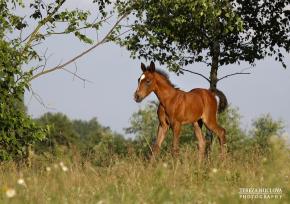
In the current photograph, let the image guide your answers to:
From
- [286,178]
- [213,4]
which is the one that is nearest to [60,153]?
[286,178]

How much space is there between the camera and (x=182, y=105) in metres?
17.5

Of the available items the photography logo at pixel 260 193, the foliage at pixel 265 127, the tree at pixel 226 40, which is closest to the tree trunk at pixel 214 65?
the tree at pixel 226 40

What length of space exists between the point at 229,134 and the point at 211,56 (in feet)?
90.6

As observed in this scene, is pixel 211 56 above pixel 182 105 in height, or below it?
above

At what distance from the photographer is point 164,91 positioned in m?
17.2

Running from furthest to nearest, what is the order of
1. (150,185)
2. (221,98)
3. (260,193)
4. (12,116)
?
(221,98), (12,116), (150,185), (260,193)

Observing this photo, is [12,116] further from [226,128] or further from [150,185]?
[226,128]

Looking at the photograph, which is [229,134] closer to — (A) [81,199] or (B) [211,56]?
(B) [211,56]

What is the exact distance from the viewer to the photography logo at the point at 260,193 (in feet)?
24.6

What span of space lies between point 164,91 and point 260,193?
9149 millimetres

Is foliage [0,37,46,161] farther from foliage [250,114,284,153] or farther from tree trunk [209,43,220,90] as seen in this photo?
foliage [250,114,284,153]

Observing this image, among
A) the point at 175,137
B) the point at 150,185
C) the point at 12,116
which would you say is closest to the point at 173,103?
the point at 175,137

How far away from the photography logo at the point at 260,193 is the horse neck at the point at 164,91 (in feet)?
27.5

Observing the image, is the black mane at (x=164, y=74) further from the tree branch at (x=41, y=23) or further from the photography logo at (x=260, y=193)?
the photography logo at (x=260, y=193)
